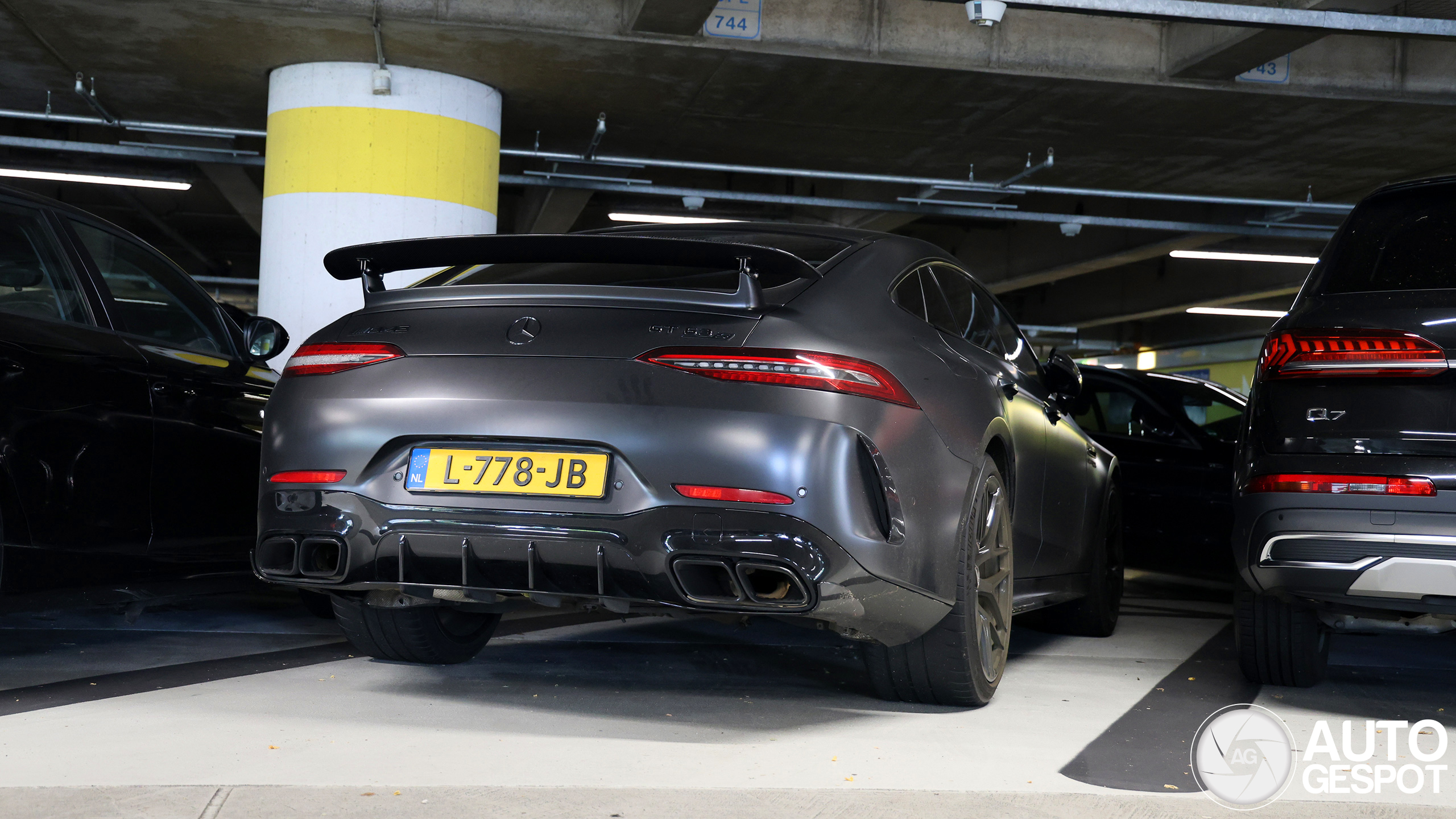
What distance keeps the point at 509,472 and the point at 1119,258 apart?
56.0 ft

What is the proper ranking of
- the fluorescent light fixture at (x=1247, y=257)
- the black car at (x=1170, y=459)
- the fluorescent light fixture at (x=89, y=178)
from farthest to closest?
the fluorescent light fixture at (x=1247, y=257) → the fluorescent light fixture at (x=89, y=178) → the black car at (x=1170, y=459)

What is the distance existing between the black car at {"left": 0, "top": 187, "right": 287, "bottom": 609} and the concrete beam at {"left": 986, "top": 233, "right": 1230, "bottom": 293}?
1198cm

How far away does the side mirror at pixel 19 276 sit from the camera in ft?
11.9

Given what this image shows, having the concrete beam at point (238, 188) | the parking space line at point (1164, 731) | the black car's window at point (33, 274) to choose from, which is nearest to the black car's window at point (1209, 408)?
the parking space line at point (1164, 731)

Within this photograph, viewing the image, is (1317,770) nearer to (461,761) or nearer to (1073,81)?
(461,761)

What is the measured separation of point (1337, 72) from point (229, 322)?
908cm

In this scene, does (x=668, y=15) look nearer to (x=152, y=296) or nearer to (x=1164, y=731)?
(x=152, y=296)

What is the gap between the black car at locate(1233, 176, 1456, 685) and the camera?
129 inches

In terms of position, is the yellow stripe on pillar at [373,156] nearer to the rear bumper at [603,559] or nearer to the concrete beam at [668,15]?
the concrete beam at [668,15]

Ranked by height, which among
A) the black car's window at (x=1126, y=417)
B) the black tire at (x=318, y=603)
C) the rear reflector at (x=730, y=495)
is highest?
the black car's window at (x=1126, y=417)

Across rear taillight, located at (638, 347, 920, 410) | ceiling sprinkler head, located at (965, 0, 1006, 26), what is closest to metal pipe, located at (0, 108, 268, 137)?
ceiling sprinkler head, located at (965, 0, 1006, 26)

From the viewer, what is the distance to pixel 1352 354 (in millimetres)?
3365

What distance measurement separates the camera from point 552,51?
969cm

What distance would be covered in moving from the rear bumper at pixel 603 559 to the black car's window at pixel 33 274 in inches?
45.3
